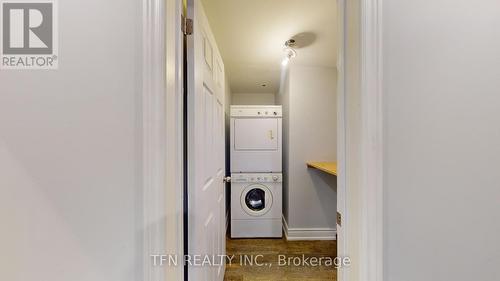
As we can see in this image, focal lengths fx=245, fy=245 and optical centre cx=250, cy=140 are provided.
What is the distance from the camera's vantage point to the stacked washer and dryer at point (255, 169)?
3.21m

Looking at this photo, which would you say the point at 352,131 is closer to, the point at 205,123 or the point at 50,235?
the point at 205,123

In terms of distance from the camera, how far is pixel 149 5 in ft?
2.78

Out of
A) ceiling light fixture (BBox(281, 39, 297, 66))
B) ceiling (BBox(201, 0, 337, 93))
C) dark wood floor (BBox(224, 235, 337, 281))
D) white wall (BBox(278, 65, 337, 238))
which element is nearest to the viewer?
ceiling (BBox(201, 0, 337, 93))

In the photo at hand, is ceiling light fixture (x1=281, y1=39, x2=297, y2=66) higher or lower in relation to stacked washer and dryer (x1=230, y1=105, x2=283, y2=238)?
higher

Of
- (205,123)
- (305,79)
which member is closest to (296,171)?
(305,79)

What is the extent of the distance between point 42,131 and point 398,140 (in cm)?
128

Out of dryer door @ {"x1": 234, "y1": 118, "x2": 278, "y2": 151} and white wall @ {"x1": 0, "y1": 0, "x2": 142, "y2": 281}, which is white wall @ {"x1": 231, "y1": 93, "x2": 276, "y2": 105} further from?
white wall @ {"x1": 0, "y1": 0, "x2": 142, "y2": 281}

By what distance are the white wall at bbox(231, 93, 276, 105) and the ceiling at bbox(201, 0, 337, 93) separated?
91 centimetres

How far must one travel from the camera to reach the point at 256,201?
3.28 metres

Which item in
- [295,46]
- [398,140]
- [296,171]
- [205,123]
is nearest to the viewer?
[398,140]

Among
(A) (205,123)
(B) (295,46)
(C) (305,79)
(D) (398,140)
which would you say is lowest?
(D) (398,140)

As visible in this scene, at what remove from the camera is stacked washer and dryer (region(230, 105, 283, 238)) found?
3.21m

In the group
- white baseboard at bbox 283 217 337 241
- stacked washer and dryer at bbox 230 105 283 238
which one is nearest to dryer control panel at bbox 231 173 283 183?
stacked washer and dryer at bbox 230 105 283 238

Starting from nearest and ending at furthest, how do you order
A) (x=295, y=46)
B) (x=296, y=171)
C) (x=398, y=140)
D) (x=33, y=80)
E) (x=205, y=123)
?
(x=33, y=80) < (x=398, y=140) < (x=205, y=123) < (x=295, y=46) < (x=296, y=171)
